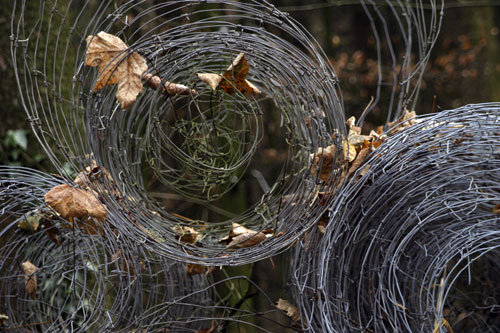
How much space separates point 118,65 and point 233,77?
354 millimetres

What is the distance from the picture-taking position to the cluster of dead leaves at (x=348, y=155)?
5.19 feet

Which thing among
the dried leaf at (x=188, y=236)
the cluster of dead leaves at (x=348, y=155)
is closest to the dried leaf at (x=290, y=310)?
the dried leaf at (x=188, y=236)

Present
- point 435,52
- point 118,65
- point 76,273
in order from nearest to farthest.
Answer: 1. point 118,65
2. point 76,273
3. point 435,52

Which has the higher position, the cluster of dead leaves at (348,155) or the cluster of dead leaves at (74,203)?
the cluster of dead leaves at (348,155)

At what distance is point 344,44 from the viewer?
9.38ft

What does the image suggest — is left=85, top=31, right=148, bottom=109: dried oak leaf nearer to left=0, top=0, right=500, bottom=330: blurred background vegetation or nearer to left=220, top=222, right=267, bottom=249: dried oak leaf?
left=220, top=222, right=267, bottom=249: dried oak leaf

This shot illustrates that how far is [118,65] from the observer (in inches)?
59.1

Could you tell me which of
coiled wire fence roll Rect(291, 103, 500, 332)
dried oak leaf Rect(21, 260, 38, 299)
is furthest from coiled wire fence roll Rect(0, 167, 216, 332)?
coiled wire fence roll Rect(291, 103, 500, 332)

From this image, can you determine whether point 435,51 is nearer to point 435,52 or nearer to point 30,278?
point 435,52

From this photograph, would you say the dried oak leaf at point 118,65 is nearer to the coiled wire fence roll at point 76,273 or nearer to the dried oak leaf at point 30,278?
the coiled wire fence roll at point 76,273

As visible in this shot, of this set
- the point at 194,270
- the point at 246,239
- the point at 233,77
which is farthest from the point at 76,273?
the point at 233,77

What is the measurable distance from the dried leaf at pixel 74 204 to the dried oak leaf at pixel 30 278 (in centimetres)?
50

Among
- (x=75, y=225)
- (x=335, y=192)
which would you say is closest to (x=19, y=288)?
(x=75, y=225)

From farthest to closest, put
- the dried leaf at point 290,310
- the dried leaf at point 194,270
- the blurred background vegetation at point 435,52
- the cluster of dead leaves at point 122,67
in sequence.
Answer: the blurred background vegetation at point 435,52
the dried leaf at point 194,270
the dried leaf at point 290,310
the cluster of dead leaves at point 122,67
